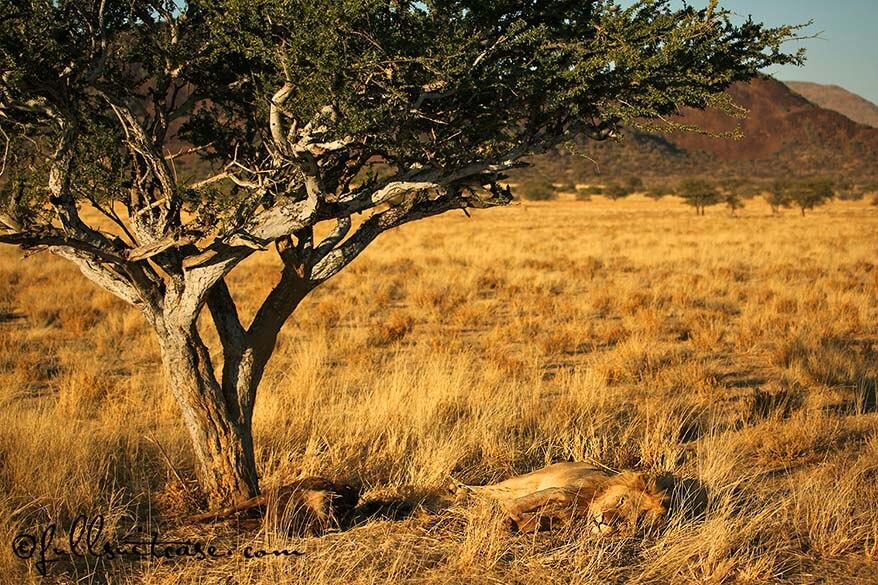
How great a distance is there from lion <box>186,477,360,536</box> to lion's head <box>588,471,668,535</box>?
160 cm

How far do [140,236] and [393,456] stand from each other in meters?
2.54

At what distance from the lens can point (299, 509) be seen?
4.55 metres

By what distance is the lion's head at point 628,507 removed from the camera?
456 cm

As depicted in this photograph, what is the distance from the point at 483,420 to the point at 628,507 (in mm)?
2009

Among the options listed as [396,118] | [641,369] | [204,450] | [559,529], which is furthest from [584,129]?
[641,369]

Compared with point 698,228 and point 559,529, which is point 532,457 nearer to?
point 559,529

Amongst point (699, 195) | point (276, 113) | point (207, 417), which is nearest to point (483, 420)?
point (207, 417)

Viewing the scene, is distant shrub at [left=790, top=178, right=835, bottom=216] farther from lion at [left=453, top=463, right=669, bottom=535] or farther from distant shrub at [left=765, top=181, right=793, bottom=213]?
lion at [left=453, top=463, right=669, bottom=535]

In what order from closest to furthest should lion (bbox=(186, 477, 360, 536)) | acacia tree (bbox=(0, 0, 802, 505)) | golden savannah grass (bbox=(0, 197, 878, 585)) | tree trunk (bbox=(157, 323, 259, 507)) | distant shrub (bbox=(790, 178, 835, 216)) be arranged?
acacia tree (bbox=(0, 0, 802, 505)), golden savannah grass (bbox=(0, 197, 878, 585)), lion (bbox=(186, 477, 360, 536)), tree trunk (bbox=(157, 323, 259, 507)), distant shrub (bbox=(790, 178, 835, 216))

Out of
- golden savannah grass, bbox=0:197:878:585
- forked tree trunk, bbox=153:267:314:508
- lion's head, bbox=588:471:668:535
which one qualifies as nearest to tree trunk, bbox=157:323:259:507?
forked tree trunk, bbox=153:267:314:508

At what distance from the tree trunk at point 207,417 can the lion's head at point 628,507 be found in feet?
7.62

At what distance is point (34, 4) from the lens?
12.6ft

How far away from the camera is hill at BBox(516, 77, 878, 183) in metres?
106

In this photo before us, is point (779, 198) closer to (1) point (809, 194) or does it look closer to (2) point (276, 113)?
(1) point (809, 194)
